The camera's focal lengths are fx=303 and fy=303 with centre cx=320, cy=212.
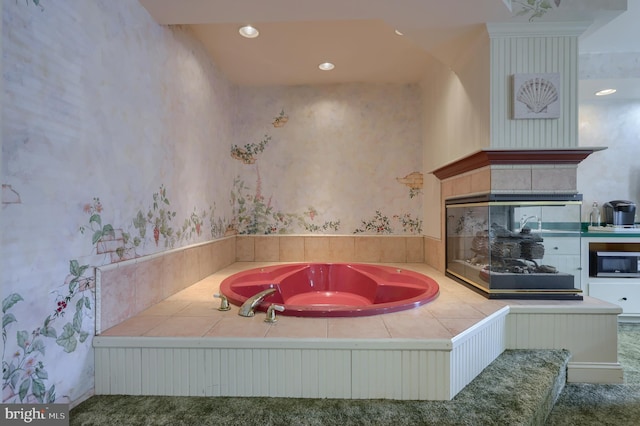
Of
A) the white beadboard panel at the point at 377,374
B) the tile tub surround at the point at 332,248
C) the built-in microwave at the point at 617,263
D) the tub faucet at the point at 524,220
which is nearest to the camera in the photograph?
the white beadboard panel at the point at 377,374

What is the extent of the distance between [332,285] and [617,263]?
7.55ft

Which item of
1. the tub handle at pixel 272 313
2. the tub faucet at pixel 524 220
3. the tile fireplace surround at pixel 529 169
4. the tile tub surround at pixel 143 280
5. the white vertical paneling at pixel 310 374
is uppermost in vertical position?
the tile fireplace surround at pixel 529 169

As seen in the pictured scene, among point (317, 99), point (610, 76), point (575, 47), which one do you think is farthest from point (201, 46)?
point (610, 76)

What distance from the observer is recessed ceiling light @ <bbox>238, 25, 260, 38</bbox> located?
2074mm

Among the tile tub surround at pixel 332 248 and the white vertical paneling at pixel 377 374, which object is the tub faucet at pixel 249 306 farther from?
the tile tub surround at pixel 332 248

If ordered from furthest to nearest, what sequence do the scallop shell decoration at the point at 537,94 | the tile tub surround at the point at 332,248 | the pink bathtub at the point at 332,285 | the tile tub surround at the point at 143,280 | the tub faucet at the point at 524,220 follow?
the tile tub surround at the point at 332,248, the pink bathtub at the point at 332,285, the tub faucet at the point at 524,220, the scallop shell decoration at the point at 537,94, the tile tub surround at the point at 143,280

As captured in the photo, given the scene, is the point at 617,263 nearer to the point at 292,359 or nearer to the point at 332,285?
the point at 332,285

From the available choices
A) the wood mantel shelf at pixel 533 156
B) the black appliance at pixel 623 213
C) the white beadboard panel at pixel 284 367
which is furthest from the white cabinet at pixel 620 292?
the white beadboard panel at pixel 284 367

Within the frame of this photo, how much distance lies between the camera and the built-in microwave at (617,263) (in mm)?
2412

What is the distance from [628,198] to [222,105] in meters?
3.86

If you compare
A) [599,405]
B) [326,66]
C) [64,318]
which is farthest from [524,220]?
[64,318]

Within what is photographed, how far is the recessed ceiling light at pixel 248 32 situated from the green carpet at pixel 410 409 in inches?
86.0

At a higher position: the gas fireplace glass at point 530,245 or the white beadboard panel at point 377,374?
the gas fireplace glass at point 530,245

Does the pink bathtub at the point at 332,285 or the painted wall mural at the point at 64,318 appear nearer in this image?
the painted wall mural at the point at 64,318
